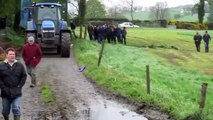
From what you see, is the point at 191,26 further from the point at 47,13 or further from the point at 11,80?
the point at 11,80

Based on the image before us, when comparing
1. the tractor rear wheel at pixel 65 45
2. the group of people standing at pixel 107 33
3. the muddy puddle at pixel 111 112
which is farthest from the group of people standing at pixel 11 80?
the group of people standing at pixel 107 33

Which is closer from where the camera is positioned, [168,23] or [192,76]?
[192,76]

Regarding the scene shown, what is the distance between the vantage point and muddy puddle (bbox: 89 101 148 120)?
12.6 meters

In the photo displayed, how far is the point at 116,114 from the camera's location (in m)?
13.1

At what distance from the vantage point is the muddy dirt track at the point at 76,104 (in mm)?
12812

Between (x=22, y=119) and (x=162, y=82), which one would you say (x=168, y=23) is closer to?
(x=162, y=82)

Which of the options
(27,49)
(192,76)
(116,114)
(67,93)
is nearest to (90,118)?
(116,114)

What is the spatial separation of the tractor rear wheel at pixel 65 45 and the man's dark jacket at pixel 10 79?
1772 centimetres

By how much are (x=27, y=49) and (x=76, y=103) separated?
3.58 meters

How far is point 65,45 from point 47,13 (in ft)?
8.59

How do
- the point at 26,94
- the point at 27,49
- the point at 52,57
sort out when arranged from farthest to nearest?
the point at 52,57 → the point at 27,49 → the point at 26,94

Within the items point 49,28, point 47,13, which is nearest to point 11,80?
point 49,28

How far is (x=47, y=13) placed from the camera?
2989cm

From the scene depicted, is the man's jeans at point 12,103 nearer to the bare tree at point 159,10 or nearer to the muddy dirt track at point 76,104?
the muddy dirt track at point 76,104
